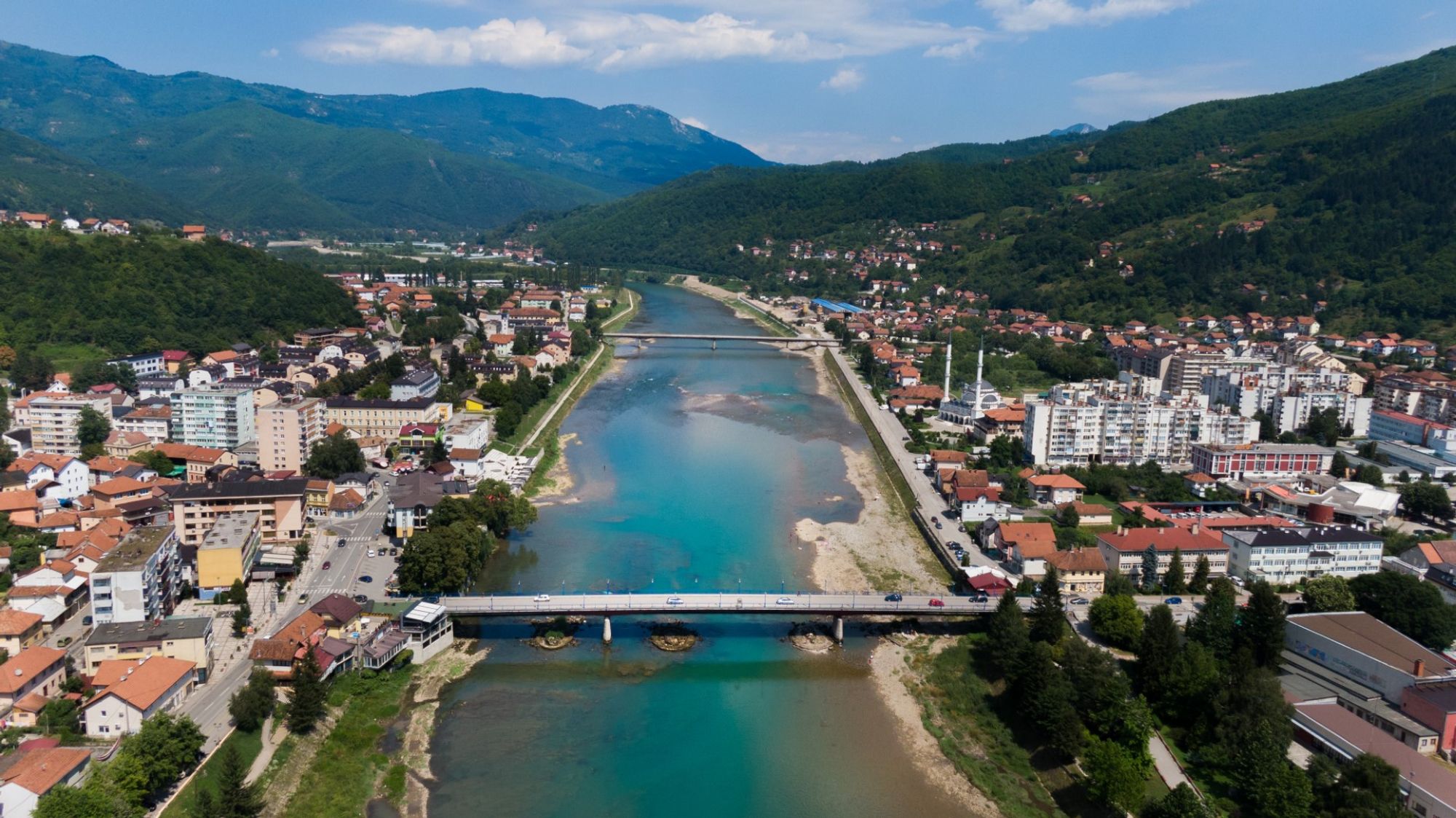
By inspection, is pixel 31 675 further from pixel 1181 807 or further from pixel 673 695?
pixel 1181 807

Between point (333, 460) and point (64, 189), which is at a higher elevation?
point (64, 189)

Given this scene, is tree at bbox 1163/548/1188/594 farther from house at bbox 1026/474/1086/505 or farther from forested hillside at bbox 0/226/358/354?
forested hillside at bbox 0/226/358/354

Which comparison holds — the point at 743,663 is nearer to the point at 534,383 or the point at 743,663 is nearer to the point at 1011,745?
the point at 1011,745

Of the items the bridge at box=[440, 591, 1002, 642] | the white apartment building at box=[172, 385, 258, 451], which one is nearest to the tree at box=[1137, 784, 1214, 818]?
the bridge at box=[440, 591, 1002, 642]

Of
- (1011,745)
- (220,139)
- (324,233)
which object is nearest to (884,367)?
(1011,745)

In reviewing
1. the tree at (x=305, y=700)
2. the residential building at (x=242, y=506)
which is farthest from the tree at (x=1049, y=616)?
the residential building at (x=242, y=506)

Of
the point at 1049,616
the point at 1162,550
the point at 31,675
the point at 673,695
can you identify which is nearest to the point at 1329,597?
the point at 1162,550

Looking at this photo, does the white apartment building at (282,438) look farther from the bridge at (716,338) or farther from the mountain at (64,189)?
the mountain at (64,189)
